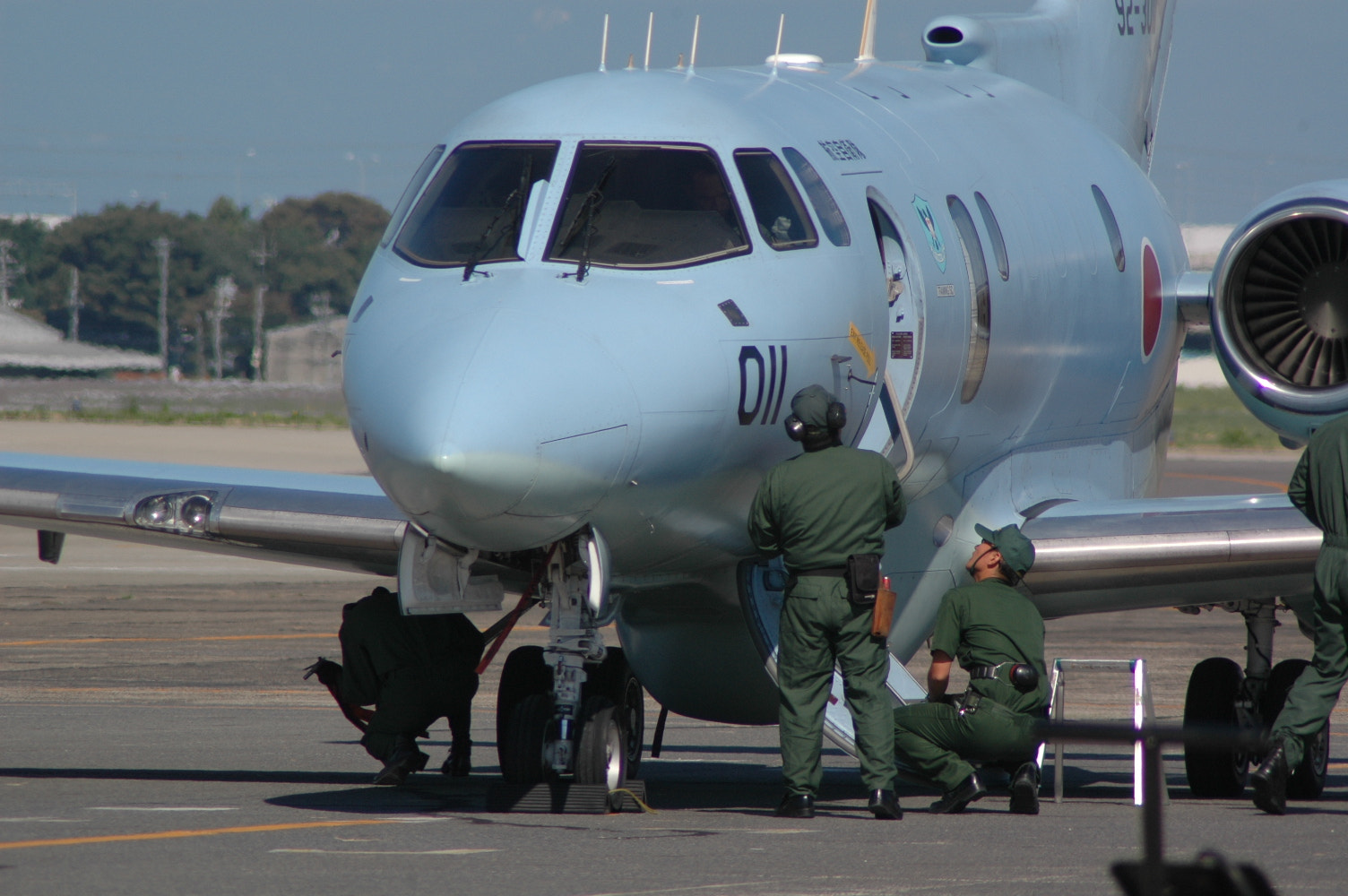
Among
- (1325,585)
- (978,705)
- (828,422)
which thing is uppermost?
(828,422)

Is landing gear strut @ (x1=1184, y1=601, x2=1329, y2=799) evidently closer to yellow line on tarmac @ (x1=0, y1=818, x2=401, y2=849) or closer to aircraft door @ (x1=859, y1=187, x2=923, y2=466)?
aircraft door @ (x1=859, y1=187, x2=923, y2=466)

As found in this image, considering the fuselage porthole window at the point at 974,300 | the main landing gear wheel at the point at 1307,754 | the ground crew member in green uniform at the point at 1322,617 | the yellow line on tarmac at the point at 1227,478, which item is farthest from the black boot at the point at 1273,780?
the yellow line on tarmac at the point at 1227,478

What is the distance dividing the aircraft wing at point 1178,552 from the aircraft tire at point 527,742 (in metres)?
3.48

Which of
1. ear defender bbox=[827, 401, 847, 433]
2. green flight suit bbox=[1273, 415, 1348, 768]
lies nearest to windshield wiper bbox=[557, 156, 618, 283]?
ear defender bbox=[827, 401, 847, 433]

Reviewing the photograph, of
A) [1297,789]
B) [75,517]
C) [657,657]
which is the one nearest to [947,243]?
[657,657]

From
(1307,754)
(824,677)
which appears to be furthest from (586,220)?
(1307,754)

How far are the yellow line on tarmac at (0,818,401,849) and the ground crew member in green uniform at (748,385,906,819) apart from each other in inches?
75.8

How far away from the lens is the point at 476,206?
29.6ft

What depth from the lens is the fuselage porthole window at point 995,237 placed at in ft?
37.8

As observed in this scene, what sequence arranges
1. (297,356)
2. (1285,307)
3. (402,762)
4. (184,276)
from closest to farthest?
(402,762) → (1285,307) → (184,276) → (297,356)

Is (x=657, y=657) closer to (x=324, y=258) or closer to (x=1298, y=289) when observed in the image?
(x=1298, y=289)

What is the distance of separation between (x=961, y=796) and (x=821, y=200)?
3.03 metres

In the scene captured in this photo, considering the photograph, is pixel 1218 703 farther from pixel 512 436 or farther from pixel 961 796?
pixel 512 436

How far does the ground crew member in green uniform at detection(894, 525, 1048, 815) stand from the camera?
31.9 feet
